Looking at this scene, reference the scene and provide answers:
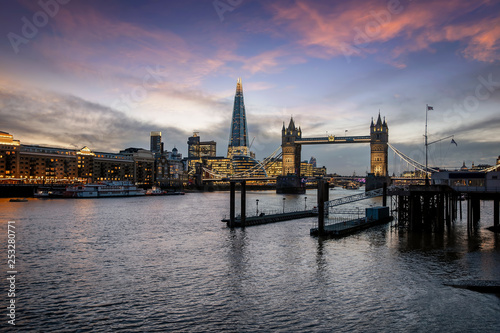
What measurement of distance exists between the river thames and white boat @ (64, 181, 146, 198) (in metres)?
87.7

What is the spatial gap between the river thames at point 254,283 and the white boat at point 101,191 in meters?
87.7

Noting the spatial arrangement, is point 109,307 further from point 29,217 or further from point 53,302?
point 29,217

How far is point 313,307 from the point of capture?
65.6ft

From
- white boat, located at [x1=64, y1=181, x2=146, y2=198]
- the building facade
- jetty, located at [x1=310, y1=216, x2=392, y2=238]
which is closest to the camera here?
jetty, located at [x1=310, y1=216, x2=392, y2=238]

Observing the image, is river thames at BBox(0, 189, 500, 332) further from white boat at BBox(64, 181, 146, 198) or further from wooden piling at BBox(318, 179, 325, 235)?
white boat at BBox(64, 181, 146, 198)

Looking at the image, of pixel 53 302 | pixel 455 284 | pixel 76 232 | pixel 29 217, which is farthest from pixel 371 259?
pixel 29 217

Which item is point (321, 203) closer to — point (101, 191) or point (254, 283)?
point (254, 283)

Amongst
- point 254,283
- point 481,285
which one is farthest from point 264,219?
point 481,285

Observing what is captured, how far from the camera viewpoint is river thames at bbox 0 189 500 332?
59.4ft

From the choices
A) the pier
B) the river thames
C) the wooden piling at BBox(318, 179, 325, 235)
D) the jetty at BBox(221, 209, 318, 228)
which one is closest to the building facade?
the jetty at BBox(221, 209, 318, 228)

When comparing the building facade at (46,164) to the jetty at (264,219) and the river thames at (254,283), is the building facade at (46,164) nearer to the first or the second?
the jetty at (264,219)

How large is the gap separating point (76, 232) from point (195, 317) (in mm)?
32364

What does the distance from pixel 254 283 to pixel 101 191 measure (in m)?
116

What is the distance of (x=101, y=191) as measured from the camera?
5108 inches
